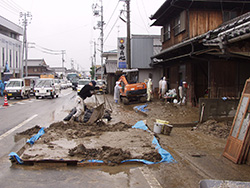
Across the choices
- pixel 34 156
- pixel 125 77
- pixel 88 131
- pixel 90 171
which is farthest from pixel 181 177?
pixel 125 77

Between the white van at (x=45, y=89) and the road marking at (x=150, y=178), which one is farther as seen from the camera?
the white van at (x=45, y=89)

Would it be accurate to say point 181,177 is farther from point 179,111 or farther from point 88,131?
point 179,111

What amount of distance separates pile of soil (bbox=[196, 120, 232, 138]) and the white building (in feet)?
139

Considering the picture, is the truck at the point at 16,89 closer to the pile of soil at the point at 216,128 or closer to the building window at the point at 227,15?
the building window at the point at 227,15

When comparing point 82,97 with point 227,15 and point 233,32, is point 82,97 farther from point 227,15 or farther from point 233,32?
point 227,15

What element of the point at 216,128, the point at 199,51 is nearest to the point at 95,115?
the point at 216,128

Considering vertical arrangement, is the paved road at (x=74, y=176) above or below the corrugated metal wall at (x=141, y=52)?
below

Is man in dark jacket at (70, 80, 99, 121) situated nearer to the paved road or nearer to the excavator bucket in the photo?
the excavator bucket

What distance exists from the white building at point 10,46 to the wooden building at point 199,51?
35.5 meters

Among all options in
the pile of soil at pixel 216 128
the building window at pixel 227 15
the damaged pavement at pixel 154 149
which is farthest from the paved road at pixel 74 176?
the building window at pixel 227 15

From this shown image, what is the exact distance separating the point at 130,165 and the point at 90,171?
0.91 m

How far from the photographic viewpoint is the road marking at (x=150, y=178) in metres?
4.34

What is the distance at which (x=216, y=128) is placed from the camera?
8898mm

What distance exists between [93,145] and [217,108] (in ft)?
18.8
